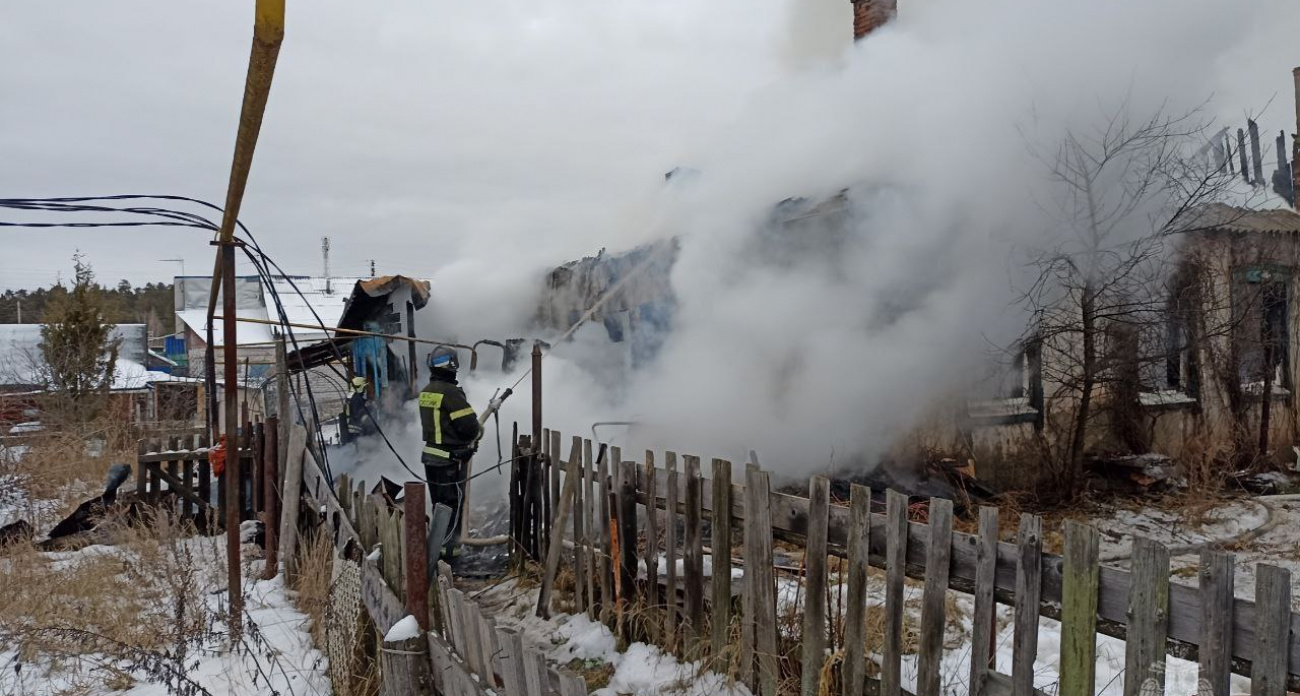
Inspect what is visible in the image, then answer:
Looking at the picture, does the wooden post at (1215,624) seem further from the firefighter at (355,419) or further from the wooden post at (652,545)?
the firefighter at (355,419)

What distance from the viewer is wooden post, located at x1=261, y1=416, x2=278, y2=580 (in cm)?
653

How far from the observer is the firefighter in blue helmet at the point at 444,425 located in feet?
21.8

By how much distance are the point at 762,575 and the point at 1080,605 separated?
1.50 metres

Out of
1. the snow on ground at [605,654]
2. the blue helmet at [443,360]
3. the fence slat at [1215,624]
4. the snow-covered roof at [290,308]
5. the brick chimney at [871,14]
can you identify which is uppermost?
the brick chimney at [871,14]

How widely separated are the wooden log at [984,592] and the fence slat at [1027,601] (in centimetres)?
9

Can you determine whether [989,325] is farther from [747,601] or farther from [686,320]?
[747,601]

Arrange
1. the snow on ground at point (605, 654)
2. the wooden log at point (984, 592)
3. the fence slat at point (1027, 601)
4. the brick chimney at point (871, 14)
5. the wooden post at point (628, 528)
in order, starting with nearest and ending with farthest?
the fence slat at point (1027, 601) < the wooden log at point (984, 592) < the snow on ground at point (605, 654) < the wooden post at point (628, 528) < the brick chimney at point (871, 14)

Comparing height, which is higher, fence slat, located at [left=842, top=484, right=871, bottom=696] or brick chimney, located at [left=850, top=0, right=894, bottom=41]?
brick chimney, located at [left=850, top=0, right=894, bottom=41]

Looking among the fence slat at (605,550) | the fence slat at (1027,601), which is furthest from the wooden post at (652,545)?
the fence slat at (1027,601)

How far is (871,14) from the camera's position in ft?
35.5

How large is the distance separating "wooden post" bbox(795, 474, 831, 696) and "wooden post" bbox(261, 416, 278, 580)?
4836 mm

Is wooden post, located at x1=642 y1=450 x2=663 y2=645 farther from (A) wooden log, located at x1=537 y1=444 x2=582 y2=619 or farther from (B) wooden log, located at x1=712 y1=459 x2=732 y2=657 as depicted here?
(A) wooden log, located at x1=537 y1=444 x2=582 y2=619

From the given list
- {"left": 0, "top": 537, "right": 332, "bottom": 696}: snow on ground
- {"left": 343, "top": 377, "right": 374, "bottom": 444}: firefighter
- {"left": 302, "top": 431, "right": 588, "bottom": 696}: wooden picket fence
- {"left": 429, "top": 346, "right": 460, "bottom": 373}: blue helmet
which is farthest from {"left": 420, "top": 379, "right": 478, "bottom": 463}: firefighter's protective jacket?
{"left": 343, "top": 377, "right": 374, "bottom": 444}: firefighter

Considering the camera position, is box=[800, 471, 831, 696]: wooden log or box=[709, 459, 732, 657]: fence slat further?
box=[709, 459, 732, 657]: fence slat
